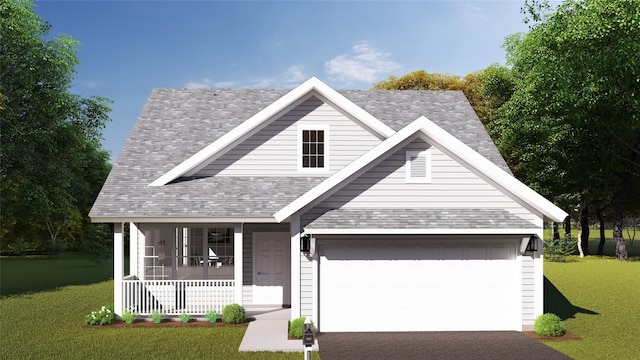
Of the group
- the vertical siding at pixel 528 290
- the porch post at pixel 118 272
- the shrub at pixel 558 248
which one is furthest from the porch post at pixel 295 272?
the shrub at pixel 558 248

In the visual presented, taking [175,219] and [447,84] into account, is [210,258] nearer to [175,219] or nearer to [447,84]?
[175,219]

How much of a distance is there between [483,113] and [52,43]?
36.6m

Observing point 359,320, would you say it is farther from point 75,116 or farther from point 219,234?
point 75,116

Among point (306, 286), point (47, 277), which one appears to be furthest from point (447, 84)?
point (306, 286)

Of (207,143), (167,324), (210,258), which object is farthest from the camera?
(207,143)

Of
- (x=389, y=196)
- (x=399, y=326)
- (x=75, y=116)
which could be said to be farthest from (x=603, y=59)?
(x=75, y=116)

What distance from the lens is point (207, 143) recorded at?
63.8ft

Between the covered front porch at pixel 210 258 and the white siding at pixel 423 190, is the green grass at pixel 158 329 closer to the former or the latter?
the covered front porch at pixel 210 258

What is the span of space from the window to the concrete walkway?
199 inches

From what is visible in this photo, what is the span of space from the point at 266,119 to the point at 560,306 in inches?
477

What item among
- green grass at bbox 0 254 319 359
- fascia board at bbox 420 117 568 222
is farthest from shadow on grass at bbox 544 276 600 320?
green grass at bbox 0 254 319 359

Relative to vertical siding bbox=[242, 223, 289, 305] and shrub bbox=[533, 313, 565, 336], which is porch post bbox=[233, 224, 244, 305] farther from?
shrub bbox=[533, 313, 565, 336]

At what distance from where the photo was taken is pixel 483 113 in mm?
49469

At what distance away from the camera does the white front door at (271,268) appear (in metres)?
17.8
